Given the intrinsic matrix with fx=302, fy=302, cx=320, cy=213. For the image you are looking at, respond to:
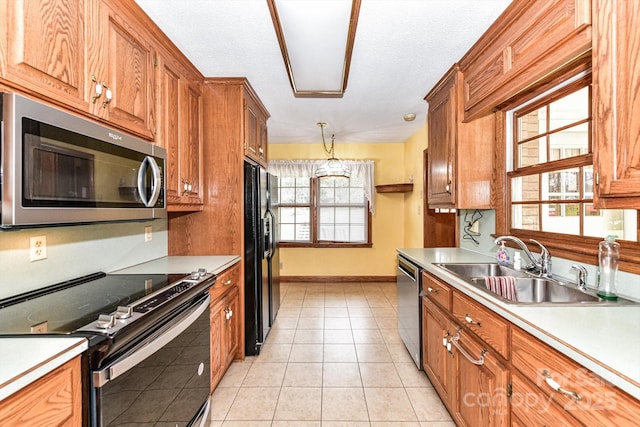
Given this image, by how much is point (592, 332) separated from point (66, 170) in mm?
1934

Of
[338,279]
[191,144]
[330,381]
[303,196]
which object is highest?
[191,144]

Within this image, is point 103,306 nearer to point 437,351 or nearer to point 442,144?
point 437,351

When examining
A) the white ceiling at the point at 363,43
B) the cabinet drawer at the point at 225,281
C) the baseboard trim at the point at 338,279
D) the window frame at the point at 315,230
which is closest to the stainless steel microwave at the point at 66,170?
the cabinet drawer at the point at 225,281

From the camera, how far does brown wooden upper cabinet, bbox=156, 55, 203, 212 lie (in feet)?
6.36

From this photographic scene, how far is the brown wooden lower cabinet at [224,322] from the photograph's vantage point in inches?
80.3

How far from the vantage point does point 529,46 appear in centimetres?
155

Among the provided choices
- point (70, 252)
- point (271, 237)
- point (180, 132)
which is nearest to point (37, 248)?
point (70, 252)

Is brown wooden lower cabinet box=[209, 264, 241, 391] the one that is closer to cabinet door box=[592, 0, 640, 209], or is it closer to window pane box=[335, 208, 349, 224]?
cabinet door box=[592, 0, 640, 209]

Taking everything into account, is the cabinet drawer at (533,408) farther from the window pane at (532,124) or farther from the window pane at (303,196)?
the window pane at (303,196)

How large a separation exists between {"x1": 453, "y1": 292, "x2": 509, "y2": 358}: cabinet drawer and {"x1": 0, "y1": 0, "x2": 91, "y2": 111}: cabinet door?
6.50 ft

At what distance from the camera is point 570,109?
177 centimetres

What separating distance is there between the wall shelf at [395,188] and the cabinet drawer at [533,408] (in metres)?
3.70

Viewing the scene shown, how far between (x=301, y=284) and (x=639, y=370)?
4.54 meters

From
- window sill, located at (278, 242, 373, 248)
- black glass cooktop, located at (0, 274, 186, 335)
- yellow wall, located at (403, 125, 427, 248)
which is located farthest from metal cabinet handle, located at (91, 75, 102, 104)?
window sill, located at (278, 242, 373, 248)
